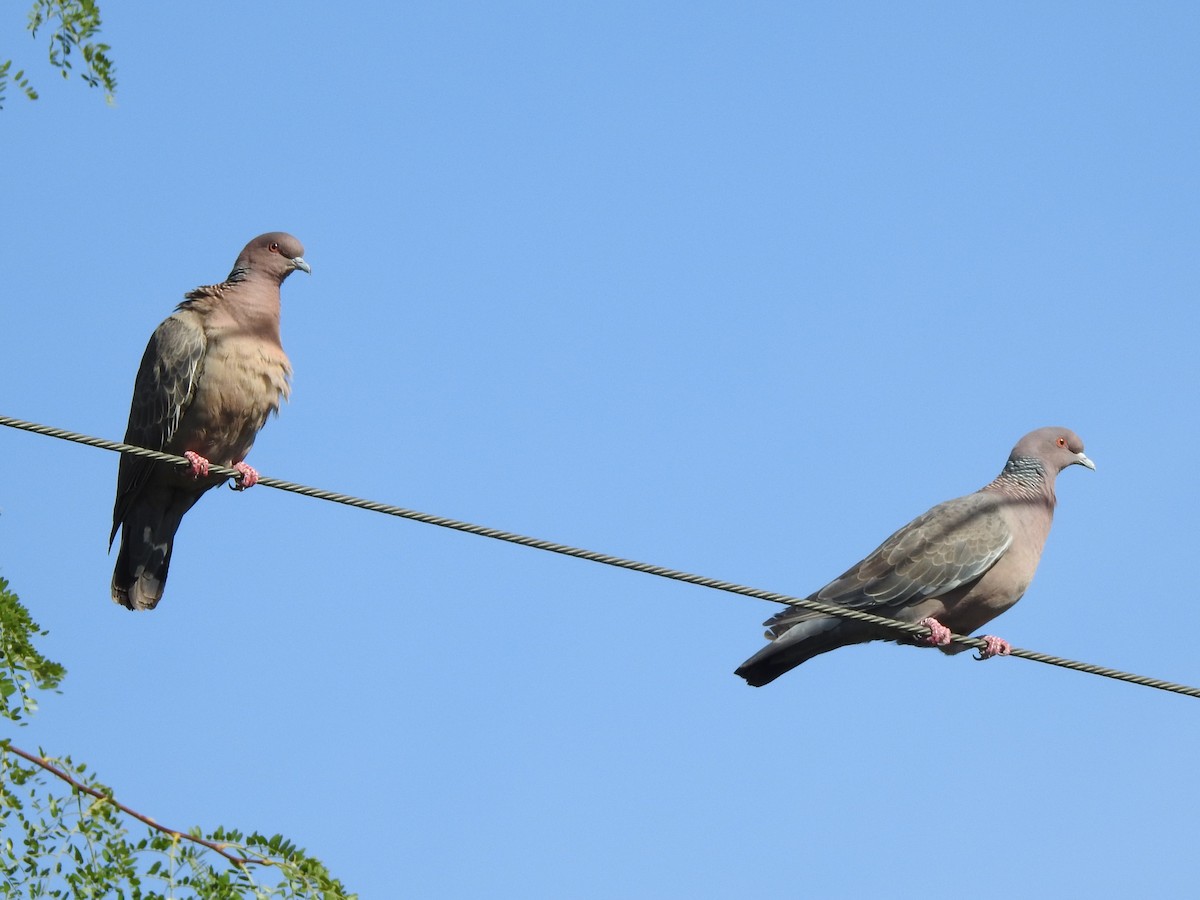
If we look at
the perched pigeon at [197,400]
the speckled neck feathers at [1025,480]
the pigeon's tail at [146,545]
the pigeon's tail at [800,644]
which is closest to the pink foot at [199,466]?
the perched pigeon at [197,400]

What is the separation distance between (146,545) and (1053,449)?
181 inches

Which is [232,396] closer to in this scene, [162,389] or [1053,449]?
[162,389]

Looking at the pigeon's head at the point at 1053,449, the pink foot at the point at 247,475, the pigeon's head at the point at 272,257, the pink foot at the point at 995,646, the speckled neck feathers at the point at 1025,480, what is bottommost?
the pink foot at the point at 995,646

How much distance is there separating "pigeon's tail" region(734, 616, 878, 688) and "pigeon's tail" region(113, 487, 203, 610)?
2731mm

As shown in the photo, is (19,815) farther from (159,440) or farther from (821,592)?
(821,592)

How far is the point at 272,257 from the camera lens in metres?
7.42

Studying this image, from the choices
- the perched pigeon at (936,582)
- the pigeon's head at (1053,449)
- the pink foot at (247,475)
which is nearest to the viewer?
the pink foot at (247,475)

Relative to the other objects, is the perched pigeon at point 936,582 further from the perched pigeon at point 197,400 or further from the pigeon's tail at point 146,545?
the pigeon's tail at point 146,545

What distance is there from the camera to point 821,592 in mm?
7508

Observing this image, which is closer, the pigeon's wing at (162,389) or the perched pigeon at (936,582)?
the pigeon's wing at (162,389)

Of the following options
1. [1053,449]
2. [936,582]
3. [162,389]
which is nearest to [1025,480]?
[1053,449]

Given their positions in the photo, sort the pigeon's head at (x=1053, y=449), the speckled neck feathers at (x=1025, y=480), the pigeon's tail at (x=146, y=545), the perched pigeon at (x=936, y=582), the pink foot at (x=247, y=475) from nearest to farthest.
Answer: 1. the pink foot at (x=247, y=475)
2. the perched pigeon at (x=936, y=582)
3. the pigeon's tail at (x=146, y=545)
4. the speckled neck feathers at (x=1025, y=480)
5. the pigeon's head at (x=1053, y=449)

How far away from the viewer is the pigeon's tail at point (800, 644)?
6.95 meters

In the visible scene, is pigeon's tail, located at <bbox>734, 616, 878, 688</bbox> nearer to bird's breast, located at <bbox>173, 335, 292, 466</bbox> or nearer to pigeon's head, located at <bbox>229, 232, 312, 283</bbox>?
bird's breast, located at <bbox>173, 335, 292, 466</bbox>
